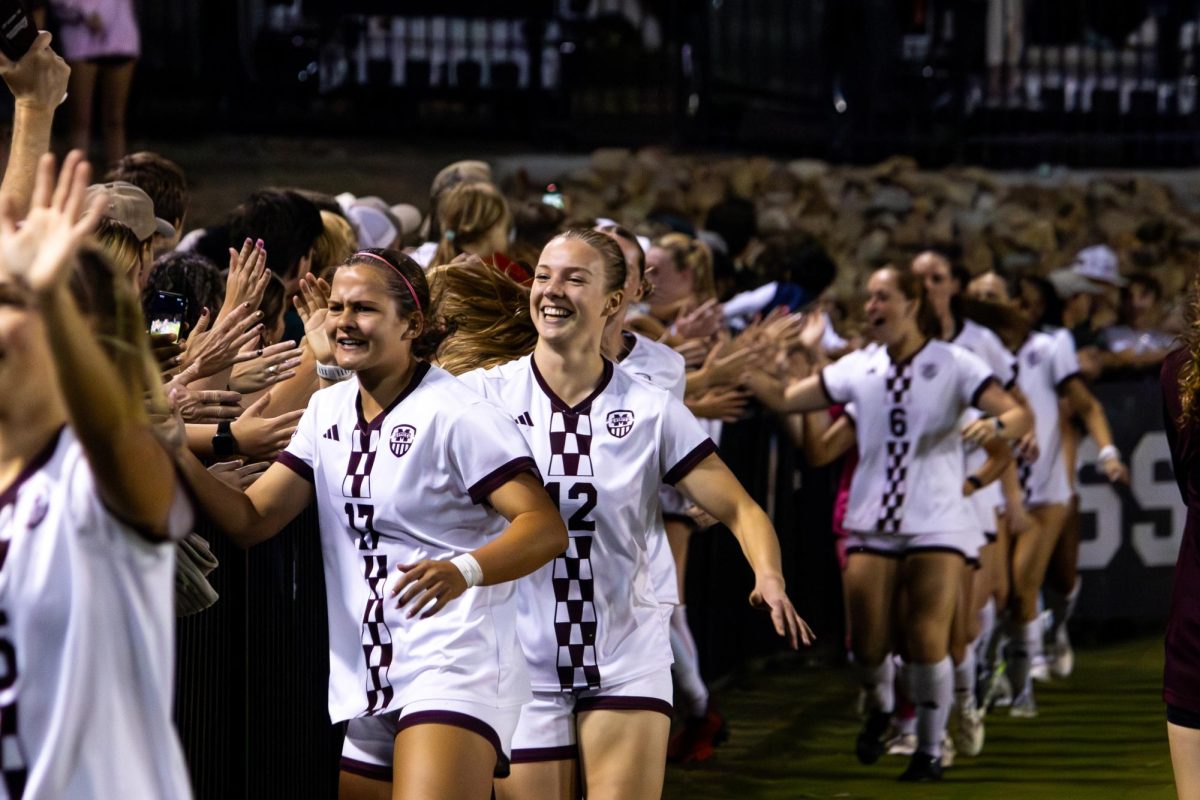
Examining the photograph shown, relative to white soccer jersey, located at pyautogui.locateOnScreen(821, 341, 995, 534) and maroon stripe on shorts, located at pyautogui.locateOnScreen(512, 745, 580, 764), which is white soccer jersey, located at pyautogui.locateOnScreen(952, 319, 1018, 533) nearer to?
white soccer jersey, located at pyautogui.locateOnScreen(821, 341, 995, 534)

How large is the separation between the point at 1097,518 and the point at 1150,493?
0.38 meters

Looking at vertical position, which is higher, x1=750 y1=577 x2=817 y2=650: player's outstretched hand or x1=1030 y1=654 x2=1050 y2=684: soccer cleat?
x1=750 y1=577 x2=817 y2=650: player's outstretched hand

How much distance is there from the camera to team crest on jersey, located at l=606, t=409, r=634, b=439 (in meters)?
5.86

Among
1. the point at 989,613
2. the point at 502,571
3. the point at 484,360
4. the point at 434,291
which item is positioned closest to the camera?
the point at 502,571

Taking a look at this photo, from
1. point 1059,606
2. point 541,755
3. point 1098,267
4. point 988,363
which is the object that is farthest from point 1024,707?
point 541,755

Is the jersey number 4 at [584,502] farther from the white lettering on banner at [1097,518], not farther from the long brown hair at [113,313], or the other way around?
the white lettering on banner at [1097,518]

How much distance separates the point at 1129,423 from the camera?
12.6m

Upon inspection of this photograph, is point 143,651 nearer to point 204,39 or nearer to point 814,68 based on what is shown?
point 204,39

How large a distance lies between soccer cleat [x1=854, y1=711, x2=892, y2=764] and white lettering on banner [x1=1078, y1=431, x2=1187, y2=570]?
3.31 meters


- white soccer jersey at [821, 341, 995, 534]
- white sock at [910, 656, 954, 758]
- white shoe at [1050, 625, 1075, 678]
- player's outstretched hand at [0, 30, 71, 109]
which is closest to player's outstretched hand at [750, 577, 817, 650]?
player's outstretched hand at [0, 30, 71, 109]

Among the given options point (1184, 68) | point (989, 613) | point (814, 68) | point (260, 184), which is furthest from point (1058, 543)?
point (1184, 68)

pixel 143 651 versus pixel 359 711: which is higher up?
pixel 143 651

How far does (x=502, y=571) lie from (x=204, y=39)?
33.7ft

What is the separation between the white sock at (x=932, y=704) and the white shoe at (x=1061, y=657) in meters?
2.68
